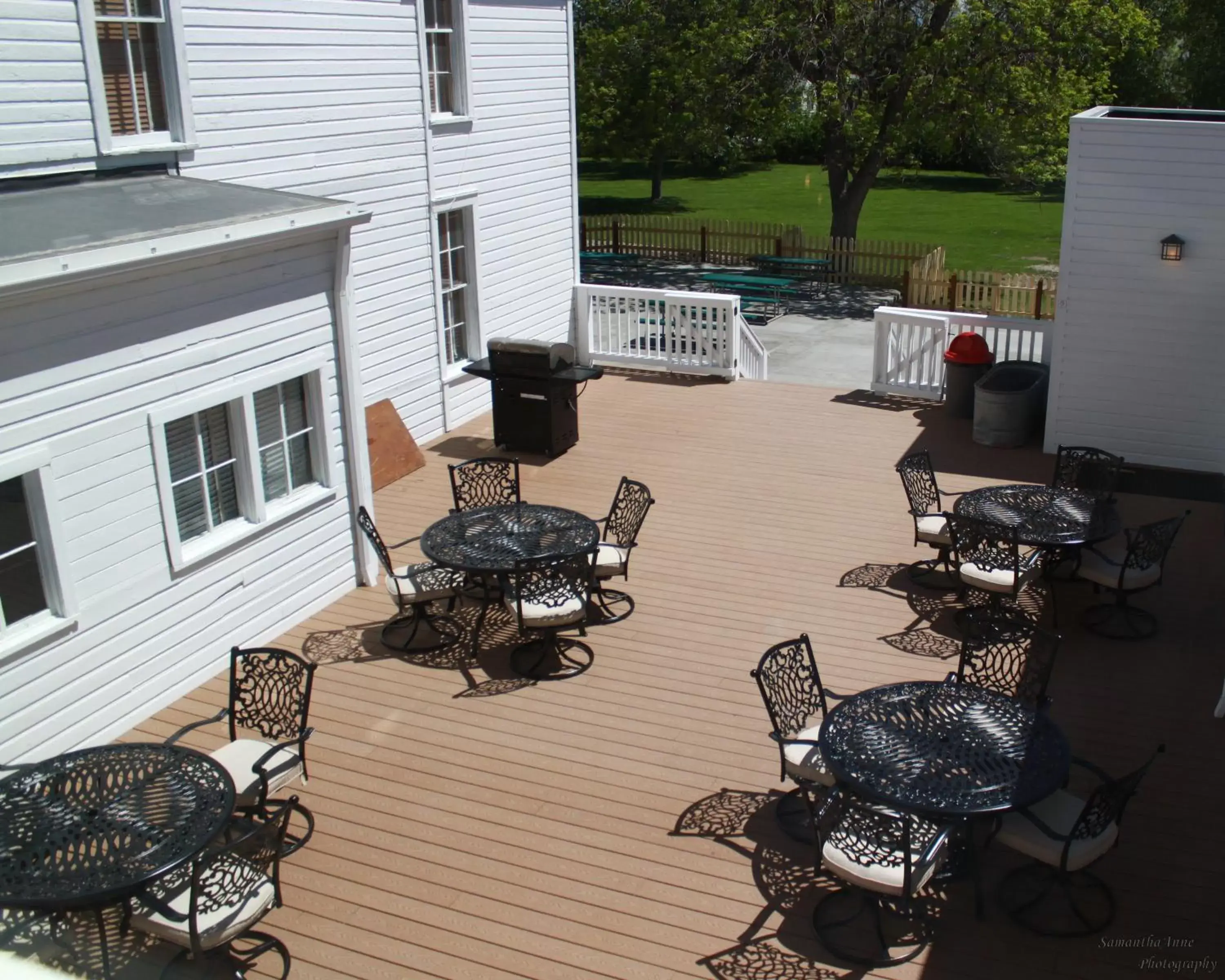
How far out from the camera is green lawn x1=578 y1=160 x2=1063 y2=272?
31819 millimetres

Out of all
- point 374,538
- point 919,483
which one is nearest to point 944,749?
point 919,483

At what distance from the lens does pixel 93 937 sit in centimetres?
533

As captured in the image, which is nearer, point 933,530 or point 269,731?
point 269,731

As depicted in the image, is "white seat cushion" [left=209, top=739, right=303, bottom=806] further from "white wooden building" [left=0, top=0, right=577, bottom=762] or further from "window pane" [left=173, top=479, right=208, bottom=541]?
"window pane" [left=173, top=479, right=208, bottom=541]

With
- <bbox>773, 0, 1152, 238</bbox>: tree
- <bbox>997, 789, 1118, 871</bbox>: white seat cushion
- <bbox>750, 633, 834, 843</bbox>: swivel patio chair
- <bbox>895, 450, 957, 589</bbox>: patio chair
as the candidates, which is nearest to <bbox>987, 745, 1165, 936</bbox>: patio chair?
<bbox>997, 789, 1118, 871</bbox>: white seat cushion

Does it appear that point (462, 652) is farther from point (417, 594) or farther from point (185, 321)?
point (185, 321)

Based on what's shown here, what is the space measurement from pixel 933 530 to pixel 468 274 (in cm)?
647

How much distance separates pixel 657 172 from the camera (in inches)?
1531

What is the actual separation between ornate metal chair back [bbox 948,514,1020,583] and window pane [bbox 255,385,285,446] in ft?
15.7

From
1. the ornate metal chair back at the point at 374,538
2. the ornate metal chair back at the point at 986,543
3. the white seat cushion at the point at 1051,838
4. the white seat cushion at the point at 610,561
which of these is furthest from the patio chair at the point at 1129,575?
the ornate metal chair back at the point at 374,538

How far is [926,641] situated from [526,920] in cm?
382

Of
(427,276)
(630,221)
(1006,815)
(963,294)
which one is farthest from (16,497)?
(630,221)

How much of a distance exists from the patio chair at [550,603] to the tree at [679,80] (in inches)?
681

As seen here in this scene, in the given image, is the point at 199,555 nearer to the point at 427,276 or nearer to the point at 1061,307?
the point at 427,276
